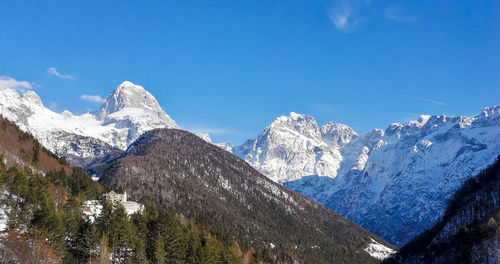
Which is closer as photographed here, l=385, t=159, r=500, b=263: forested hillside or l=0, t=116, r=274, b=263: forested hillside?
l=0, t=116, r=274, b=263: forested hillside

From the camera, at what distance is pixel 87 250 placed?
243 ft

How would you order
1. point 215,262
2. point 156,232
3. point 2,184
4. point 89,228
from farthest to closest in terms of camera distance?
point 215,262 < point 156,232 < point 2,184 < point 89,228

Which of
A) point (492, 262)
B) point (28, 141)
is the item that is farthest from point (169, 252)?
point (28, 141)

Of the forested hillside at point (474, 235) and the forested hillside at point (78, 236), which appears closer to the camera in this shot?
the forested hillside at point (78, 236)

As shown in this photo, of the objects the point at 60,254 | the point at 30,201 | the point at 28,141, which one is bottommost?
the point at 60,254

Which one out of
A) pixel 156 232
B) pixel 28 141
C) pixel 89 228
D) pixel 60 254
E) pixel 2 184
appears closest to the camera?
pixel 60 254

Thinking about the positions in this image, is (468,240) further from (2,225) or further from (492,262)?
(2,225)

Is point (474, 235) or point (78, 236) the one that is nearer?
point (78, 236)

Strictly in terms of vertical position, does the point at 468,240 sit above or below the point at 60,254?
above

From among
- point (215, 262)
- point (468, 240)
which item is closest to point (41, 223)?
point (215, 262)

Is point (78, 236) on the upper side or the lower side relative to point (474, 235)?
lower

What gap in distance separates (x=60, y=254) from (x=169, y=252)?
26.7m

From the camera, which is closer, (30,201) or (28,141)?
(30,201)

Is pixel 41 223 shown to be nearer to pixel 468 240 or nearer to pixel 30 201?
pixel 30 201
